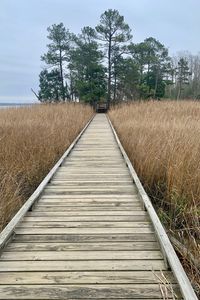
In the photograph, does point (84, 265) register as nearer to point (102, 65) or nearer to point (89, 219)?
point (89, 219)

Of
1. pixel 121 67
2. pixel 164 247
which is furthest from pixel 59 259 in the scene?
pixel 121 67

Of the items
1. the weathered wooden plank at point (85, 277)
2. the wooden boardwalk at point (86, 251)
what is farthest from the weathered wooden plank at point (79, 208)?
the weathered wooden plank at point (85, 277)

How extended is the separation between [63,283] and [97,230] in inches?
38.6

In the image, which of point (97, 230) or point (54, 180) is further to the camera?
point (54, 180)

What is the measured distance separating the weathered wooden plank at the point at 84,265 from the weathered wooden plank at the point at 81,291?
0.22 meters

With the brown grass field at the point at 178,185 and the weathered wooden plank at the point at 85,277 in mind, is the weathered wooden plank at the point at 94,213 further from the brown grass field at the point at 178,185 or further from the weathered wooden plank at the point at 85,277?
the weathered wooden plank at the point at 85,277

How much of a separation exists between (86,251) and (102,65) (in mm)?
30145

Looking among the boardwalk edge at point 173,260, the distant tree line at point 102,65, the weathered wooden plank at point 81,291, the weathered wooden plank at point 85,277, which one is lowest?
the weathered wooden plank at point 81,291

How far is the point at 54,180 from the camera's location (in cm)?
539

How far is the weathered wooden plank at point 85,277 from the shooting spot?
2.38m

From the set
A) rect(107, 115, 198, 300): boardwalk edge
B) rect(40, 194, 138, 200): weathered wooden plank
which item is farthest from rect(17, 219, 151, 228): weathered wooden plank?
rect(40, 194, 138, 200): weathered wooden plank

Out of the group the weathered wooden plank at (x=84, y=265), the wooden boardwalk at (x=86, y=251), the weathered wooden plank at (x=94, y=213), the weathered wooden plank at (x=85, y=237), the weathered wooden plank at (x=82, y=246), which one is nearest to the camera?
the wooden boardwalk at (x=86, y=251)

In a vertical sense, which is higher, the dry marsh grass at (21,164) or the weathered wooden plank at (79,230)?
the dry marsh grass at (21,164)

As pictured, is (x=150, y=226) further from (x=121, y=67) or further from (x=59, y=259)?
(x=121, y=67)
